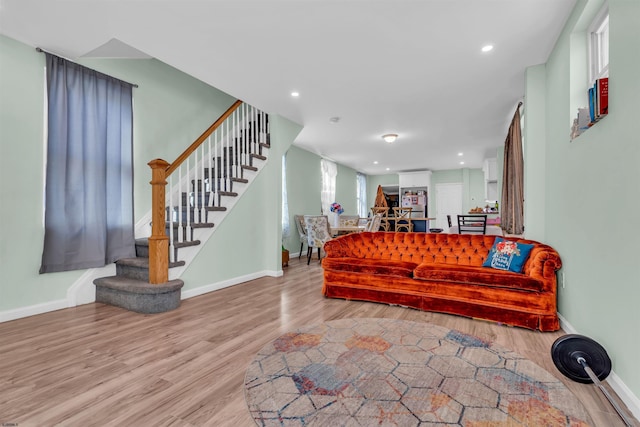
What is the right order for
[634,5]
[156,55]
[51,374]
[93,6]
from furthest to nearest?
1. [156,55]
2. [93,6]
3. [51,374]
4. [634,5]

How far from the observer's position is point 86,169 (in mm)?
3305

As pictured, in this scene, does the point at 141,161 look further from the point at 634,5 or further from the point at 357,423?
the point at 634,5

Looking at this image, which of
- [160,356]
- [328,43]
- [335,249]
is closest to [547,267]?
[335,249]

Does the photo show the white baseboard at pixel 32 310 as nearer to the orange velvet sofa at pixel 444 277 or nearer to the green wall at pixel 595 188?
the orange velvet sofa at pixel 444 277

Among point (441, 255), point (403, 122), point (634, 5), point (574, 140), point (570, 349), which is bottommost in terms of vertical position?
point (570, 349)

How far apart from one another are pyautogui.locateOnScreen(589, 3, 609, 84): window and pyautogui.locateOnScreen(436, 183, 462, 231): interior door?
864 cm

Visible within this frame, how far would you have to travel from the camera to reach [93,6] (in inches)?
95.8

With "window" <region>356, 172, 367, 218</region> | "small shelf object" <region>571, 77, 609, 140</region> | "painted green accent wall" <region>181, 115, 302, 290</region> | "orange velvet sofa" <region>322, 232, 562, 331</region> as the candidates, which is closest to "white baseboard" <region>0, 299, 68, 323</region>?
"painted green accent wall" <region>181, 115, 302, 290</region>

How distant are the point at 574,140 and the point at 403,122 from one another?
3.22 meters

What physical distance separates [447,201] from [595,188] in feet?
30.1

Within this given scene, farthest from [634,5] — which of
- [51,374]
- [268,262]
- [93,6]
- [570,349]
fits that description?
[268,262]

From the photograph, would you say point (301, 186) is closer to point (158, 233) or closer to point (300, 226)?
point (300, 226)

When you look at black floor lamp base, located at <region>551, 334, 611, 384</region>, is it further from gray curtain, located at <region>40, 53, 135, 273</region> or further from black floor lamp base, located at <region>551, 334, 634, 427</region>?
gray curtain, located at <region>40, 53, 135, 273</region>

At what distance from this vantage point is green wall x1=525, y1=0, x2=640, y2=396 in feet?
5.33
